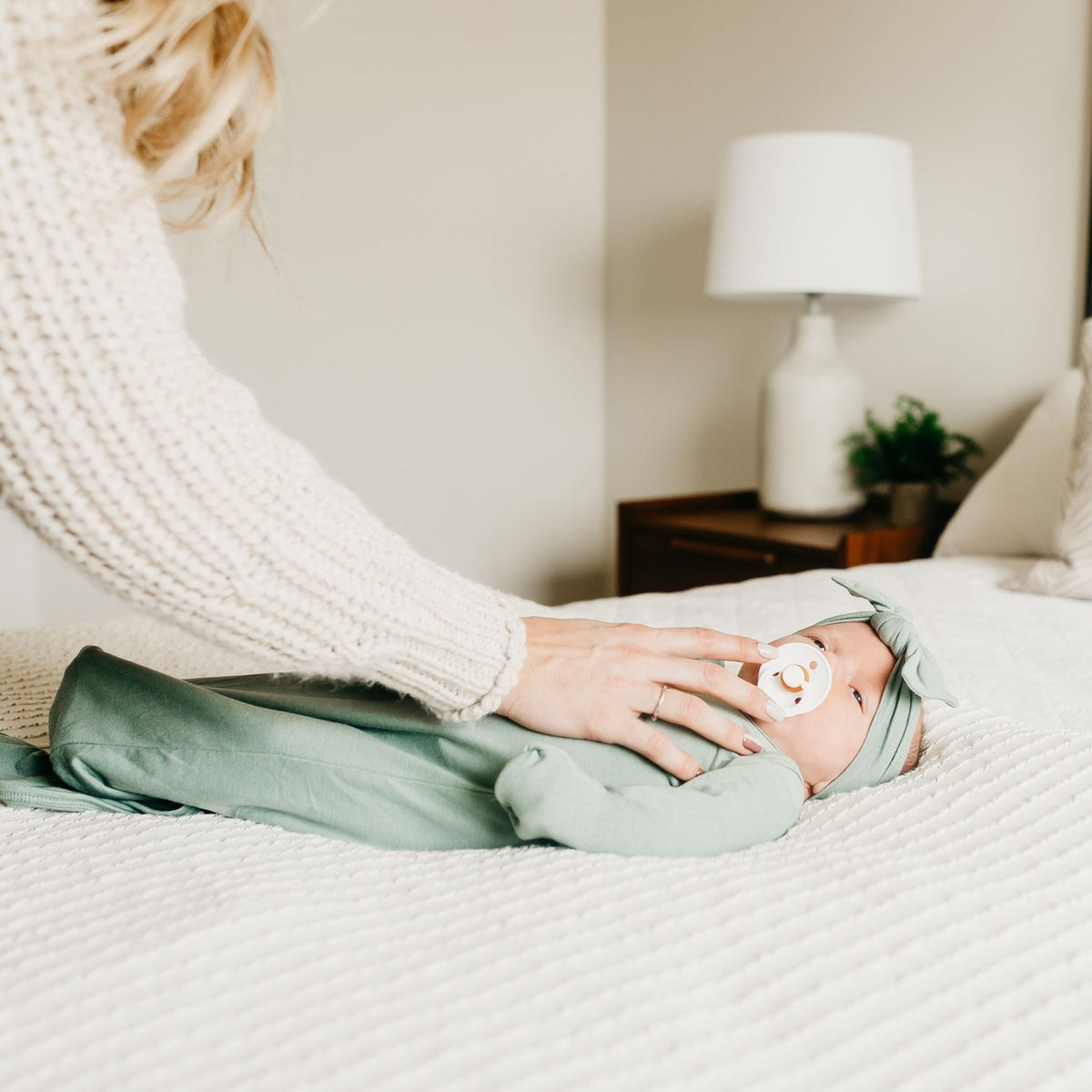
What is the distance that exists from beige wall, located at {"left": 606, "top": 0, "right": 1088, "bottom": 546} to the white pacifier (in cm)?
162

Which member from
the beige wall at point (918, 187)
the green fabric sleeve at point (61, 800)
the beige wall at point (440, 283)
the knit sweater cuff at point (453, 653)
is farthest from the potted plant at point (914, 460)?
the green fabric sleeve at point (61, 800)

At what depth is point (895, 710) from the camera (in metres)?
1.00

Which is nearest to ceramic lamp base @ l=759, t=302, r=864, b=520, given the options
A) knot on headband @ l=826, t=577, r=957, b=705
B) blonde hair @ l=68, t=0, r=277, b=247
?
knot on headband @ l=826, t=577, r=957, b=705

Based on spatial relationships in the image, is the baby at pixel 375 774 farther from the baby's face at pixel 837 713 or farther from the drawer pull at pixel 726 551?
the drawer pull at pixel 726 551

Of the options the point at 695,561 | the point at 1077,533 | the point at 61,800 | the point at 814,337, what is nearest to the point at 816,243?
the point at 814,337

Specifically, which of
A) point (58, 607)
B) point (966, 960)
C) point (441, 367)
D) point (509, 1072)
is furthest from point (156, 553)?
point (441, 367)

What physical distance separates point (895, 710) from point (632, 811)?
0.32 m

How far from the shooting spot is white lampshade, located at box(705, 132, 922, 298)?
2227 mm

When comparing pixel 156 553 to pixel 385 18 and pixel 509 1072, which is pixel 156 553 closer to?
pixel 509 1072

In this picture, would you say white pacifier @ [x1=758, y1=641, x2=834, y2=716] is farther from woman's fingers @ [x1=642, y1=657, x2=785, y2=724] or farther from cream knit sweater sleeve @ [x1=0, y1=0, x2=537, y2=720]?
cream knit sweater sleeve @ [x1=0, y1=0, x2=537, y2=720]

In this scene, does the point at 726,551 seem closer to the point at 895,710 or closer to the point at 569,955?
the point at 895,710

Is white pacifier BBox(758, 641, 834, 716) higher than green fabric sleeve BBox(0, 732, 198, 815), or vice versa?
white pacifier BBox(758, 641, 834, 716)

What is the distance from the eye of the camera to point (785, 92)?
110 inches

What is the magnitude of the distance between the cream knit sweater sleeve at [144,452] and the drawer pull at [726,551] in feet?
5.23
